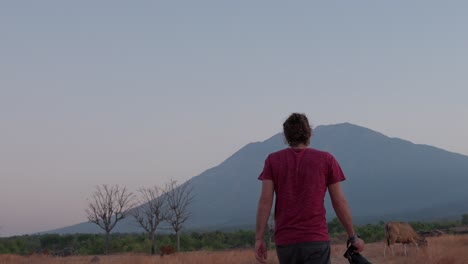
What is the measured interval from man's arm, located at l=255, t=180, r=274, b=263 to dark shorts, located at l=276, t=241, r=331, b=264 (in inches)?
6.5

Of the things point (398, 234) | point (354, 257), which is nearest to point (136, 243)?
point (398, 234)

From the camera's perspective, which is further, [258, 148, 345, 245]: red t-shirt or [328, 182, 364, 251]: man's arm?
[328, 182, 364, 251]: man's arm

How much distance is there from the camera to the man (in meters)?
5.18

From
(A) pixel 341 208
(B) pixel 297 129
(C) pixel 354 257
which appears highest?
(B) pixel 297 129

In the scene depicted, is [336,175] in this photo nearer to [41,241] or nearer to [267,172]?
[267,172]

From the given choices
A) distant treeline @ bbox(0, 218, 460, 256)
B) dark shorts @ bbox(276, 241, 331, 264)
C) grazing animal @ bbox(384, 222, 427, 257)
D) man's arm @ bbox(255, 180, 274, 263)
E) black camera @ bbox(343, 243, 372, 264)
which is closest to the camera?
black camera @ bbox(343, 243, 372, 264)

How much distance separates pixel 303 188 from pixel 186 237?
51.8m

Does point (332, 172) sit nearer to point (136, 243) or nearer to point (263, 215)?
point (263, 215)

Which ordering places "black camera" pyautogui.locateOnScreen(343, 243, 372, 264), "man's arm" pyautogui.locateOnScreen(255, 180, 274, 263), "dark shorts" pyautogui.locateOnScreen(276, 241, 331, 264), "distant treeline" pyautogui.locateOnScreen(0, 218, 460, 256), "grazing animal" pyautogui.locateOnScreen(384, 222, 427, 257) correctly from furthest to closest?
1. "distant treeline" pyautogui.locateOnScreen(0, 218, 460, 256)
2. "grazing animal" pyautogui.locateOnScreen(384, 222, 427, 257)
3. "man's arm" pyautogui.locateOnScreen(255, 180, 274, 263)
4. "dark shorts" pyautogui.locateOnScreen(276, 241, 331, 264)
5. "black camera" pyautogui.locateOnScreen(343, 243, 372, 264)

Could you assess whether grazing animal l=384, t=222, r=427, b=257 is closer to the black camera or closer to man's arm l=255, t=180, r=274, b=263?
man's arm l=255, t=180, r=274, b=263

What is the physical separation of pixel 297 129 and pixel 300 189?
486 mm

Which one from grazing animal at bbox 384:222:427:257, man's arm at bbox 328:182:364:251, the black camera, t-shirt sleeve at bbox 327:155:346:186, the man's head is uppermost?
the man's head

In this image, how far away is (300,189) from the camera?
5273 mm

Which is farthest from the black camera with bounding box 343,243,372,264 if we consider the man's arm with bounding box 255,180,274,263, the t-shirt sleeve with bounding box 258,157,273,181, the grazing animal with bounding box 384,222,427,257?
the grazing animal with bounding box 384,222,427,257
